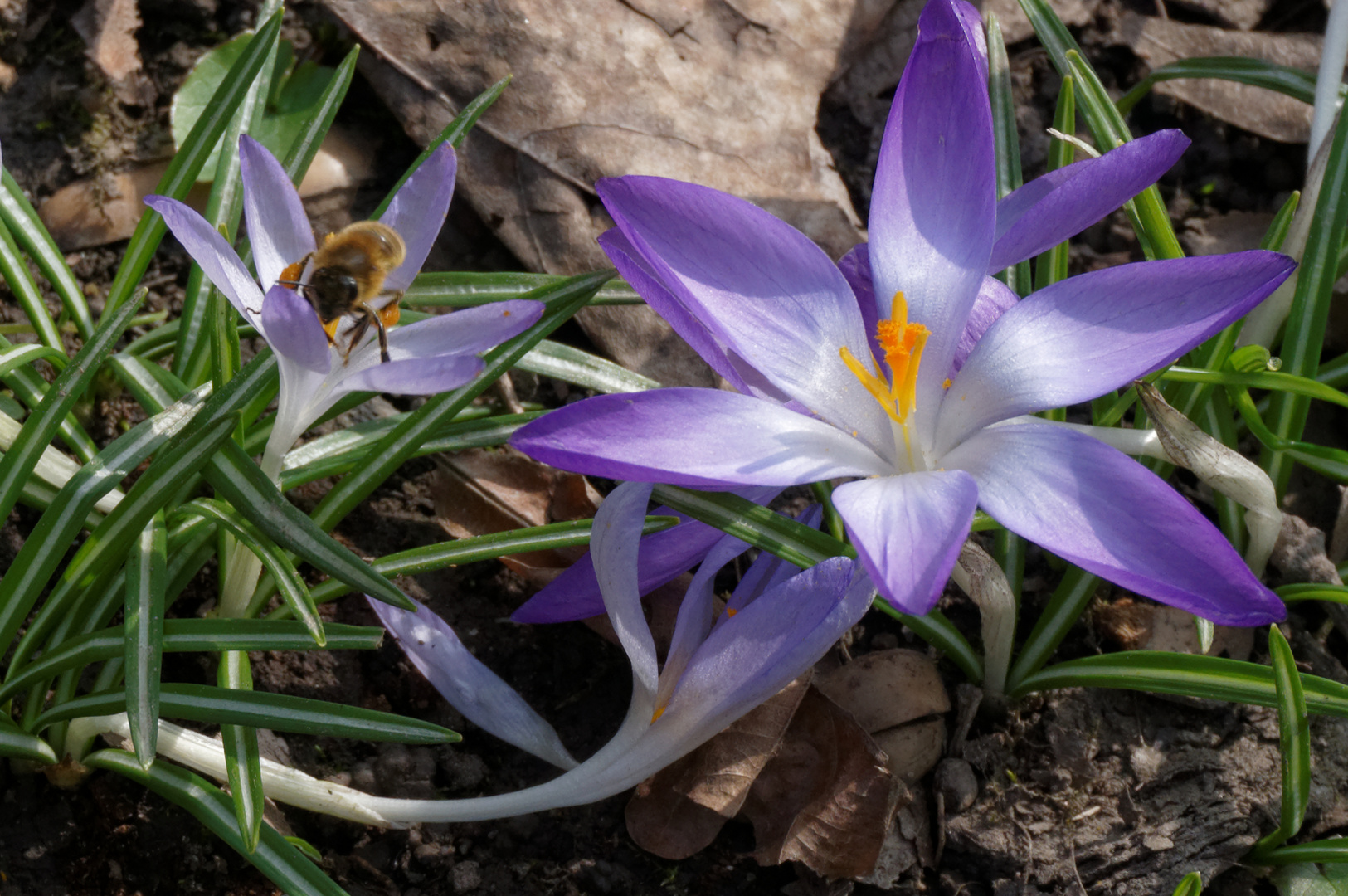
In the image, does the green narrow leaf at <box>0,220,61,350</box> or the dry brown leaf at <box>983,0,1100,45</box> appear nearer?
the green narrow leaf at <box>0,220,61,350</box>

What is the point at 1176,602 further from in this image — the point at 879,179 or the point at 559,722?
the point at 559,722

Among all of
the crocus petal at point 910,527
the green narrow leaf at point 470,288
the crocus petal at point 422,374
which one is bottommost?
the green narrow leaf at point 470,288

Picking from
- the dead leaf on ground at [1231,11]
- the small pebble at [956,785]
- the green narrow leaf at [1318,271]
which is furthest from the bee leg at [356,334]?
the dead leaf on ground at [1231,11]

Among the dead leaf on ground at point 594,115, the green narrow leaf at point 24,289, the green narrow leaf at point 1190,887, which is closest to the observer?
the green narrow leaf at point 1190,887

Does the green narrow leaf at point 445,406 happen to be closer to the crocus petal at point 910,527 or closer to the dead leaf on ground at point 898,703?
the crocus petal at point 910,527

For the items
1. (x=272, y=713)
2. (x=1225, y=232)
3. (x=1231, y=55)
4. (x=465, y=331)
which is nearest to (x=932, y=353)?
(x=465, y=331)

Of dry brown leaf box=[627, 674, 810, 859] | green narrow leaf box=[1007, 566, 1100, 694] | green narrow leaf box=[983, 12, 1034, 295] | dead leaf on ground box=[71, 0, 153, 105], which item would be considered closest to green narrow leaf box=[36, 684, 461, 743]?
dry brown leaf box=[627, 674, 810, 859]

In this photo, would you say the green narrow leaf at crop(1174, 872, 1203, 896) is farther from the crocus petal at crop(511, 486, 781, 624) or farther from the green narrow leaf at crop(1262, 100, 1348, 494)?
the green narrow leaf at crop(1262, 100, 1348, 494)

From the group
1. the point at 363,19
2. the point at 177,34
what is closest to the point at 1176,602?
the point at 363,19
